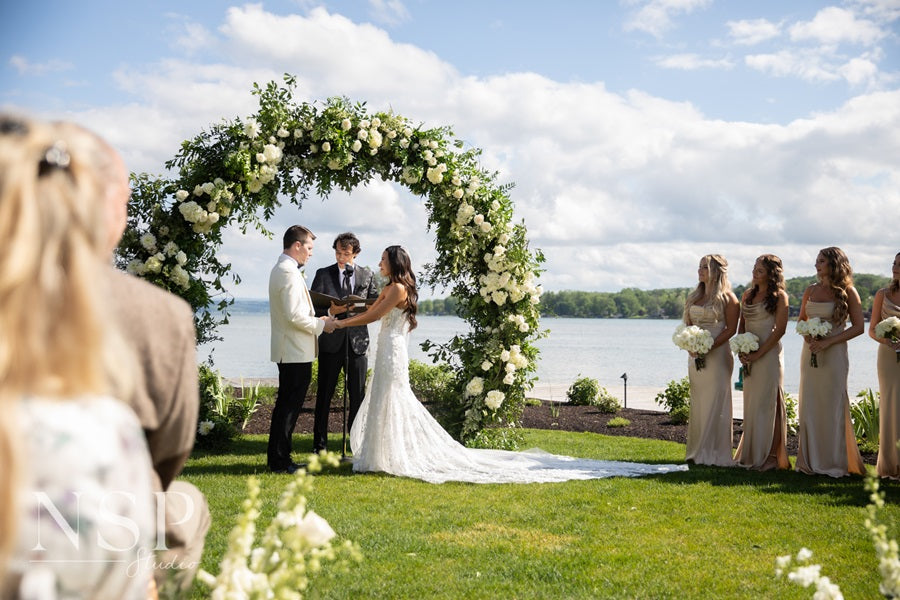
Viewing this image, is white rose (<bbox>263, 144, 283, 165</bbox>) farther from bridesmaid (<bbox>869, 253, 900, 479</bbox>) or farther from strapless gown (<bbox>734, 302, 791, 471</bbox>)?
bridesmaid (<bbox>869, 253, 900, 479</bbox>)

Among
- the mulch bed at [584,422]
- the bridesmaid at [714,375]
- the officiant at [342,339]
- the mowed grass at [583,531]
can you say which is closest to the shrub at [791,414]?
the mulch bed at [584,422]

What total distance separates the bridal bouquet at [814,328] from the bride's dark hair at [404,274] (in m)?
4.11

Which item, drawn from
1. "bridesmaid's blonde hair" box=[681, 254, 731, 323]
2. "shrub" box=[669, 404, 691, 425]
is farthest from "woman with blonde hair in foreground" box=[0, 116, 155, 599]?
"shrub" box=[669, 404, 691, 425]

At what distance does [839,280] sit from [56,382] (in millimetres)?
8450

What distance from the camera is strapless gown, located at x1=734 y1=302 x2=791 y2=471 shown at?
8.62 metres

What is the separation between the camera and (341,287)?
9.45 m

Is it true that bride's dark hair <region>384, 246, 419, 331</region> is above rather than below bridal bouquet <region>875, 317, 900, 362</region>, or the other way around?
above

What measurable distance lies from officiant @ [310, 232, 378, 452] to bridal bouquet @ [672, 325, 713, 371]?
373cm

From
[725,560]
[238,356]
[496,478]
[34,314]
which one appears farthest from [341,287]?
[238,356]

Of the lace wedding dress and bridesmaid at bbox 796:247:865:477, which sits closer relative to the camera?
the lace wedding dress

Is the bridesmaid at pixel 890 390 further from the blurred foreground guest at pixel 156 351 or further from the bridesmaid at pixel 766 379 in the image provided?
the blurred foreground guest at pixel 156 351

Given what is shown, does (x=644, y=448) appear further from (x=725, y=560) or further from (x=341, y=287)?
(x=725, y=560)

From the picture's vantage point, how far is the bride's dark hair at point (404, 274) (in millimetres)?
8133

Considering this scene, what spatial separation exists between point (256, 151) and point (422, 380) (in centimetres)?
586
